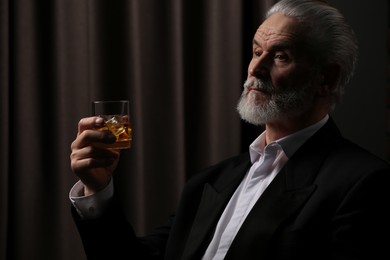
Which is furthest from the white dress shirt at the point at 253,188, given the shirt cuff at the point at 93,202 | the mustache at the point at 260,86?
the shirt cuff at the point at 93,202

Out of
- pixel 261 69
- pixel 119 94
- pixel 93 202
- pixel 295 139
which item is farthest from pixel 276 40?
pixel 119 94

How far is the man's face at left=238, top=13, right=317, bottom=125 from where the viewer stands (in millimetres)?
1562

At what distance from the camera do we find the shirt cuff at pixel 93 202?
1523 mm

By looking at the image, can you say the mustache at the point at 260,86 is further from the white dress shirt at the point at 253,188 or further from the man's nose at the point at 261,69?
the white dress shirt at the point at 253,188

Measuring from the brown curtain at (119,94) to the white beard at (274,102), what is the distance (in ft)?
2.46

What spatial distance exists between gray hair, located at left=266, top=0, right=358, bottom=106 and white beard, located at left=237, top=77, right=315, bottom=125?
0.10 meters

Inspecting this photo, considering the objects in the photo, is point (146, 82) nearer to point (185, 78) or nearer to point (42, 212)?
point (185, 78)

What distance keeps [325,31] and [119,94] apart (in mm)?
953

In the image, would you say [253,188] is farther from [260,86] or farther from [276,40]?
[276,40]

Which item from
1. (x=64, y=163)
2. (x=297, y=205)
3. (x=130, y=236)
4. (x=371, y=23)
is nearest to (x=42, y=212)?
(x=64, y=163)

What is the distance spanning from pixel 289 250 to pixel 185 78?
46.4 inches

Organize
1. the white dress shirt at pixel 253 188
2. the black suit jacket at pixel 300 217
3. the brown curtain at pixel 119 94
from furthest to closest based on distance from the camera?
1. the brown curtain at pixel 119 94
2. the white dress shirt at pixel 253 188
3. the black suit jacket at pixel 300 217

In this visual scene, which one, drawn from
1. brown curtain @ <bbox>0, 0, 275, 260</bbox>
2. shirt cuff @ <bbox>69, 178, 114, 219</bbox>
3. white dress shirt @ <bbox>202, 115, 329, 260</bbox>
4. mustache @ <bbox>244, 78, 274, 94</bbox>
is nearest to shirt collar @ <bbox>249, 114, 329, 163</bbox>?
white dress shirt @ <bbox>202, 115, 329, 260</bbox>

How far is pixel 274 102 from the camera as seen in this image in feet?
5.08
